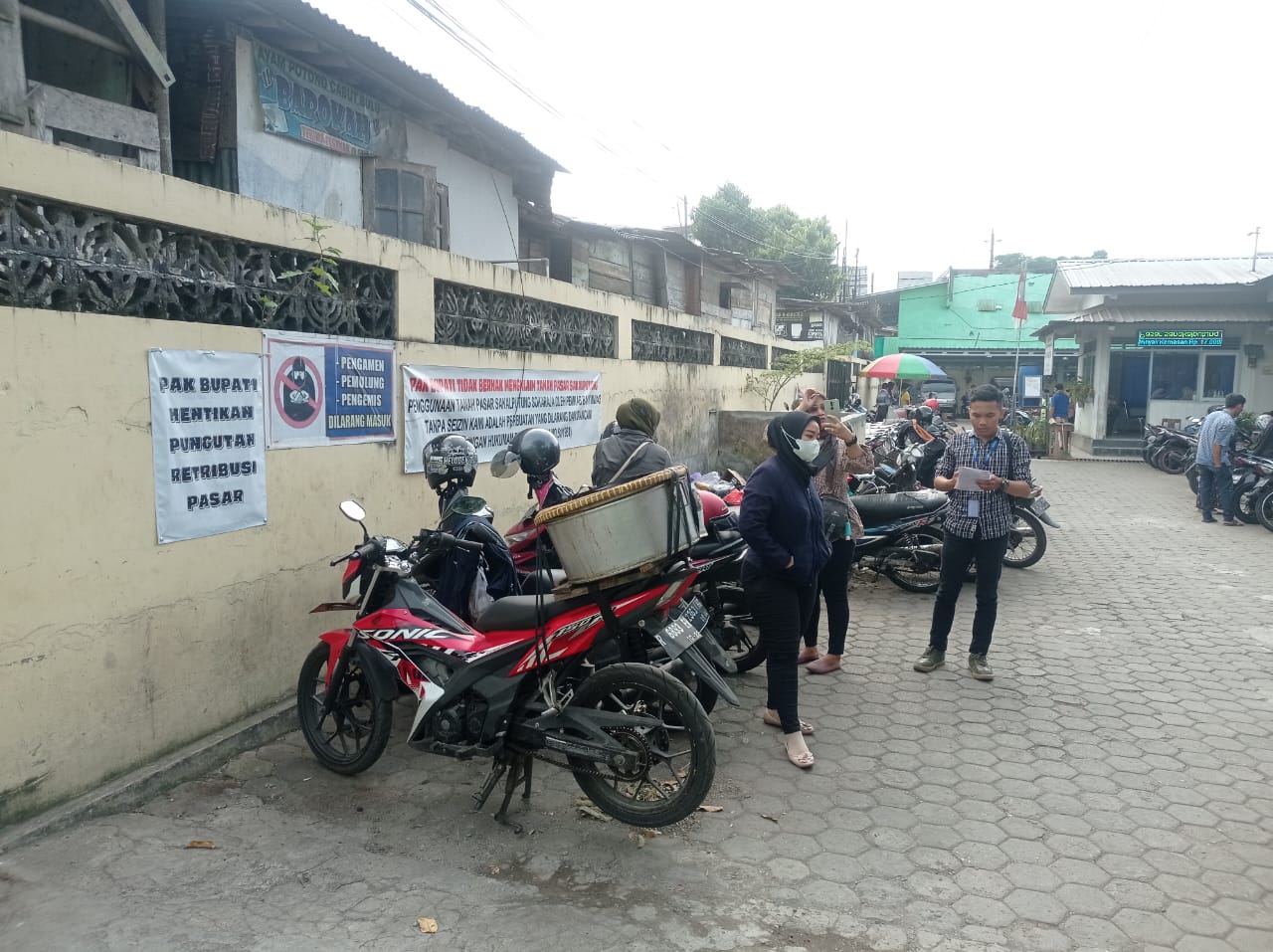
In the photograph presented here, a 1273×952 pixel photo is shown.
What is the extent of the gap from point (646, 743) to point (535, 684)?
0.51 m

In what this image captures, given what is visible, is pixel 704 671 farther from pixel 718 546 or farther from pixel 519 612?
pixel 718 546

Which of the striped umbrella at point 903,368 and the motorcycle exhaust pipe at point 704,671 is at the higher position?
the striped umbrella at point 903,368

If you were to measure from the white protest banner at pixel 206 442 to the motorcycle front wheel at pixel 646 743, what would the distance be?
74.6 inches

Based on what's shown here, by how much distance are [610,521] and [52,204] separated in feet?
7.75

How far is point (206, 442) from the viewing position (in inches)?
151

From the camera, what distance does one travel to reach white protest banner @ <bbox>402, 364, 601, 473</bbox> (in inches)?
209

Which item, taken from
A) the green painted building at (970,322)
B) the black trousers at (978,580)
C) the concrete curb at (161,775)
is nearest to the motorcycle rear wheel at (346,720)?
the concrete curb at (161,775)

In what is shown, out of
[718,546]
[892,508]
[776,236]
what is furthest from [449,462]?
[776,236]

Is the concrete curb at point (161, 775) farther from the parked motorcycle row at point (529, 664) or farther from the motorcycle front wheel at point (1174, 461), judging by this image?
the motorcycle front wheel at point (1174, 461)

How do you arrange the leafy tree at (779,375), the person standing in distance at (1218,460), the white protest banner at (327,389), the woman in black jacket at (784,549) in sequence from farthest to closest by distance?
the leafy tree at (779,375) → the person standing in distance at (1218,460) → the white protest banner at (327,389) → the woman in black jacket at (784,549)

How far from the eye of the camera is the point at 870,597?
7.15 m

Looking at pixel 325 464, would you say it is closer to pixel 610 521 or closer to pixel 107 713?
pixel 107 713

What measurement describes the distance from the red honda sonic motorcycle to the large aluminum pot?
174mm

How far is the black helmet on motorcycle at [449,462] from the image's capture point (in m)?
4.04
